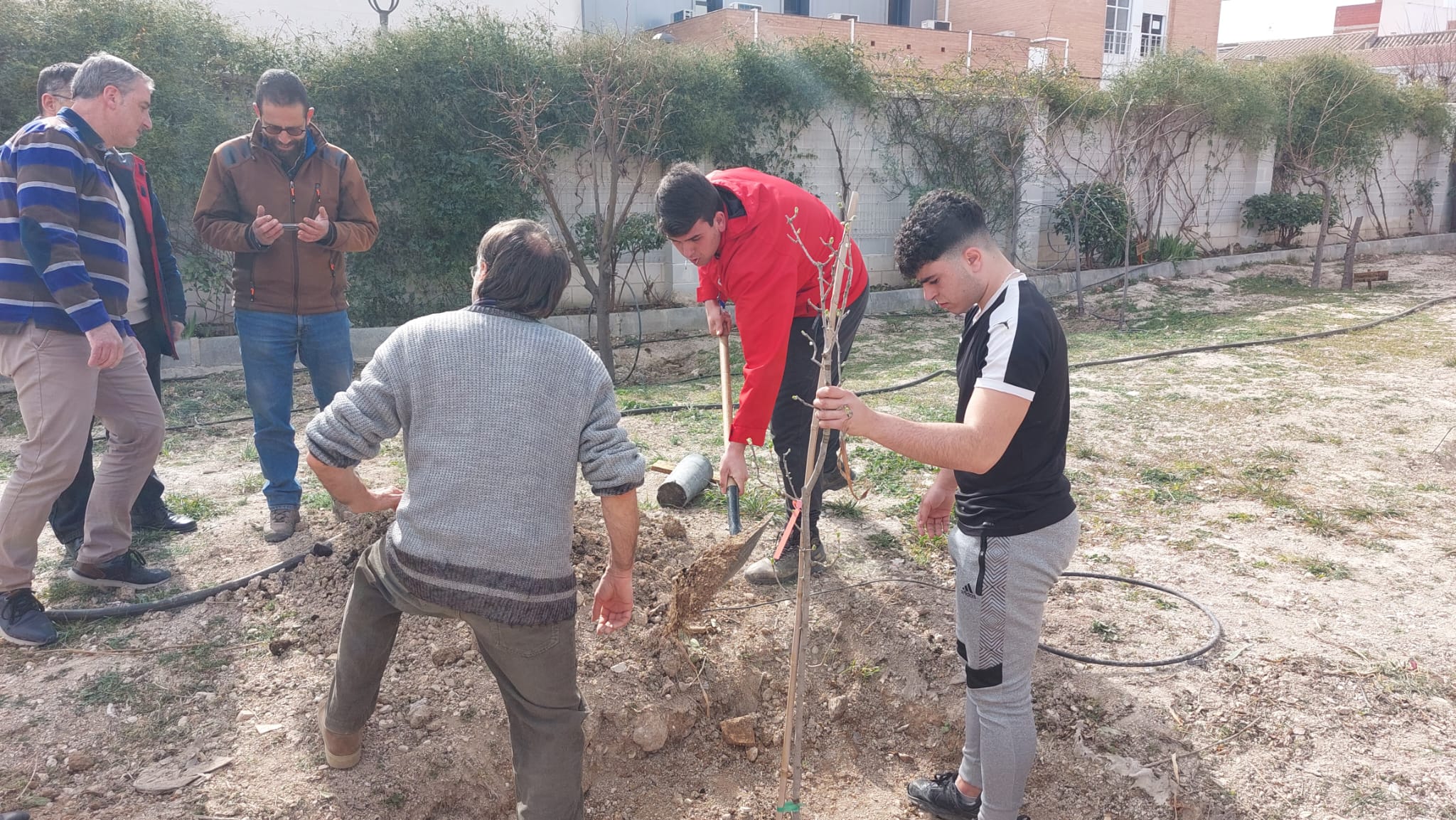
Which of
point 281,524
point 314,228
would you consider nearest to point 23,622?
point 281,524

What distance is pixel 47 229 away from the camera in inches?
122

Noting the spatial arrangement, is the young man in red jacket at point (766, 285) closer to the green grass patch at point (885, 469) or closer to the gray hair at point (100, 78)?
the green grass patch at point (885, 469)

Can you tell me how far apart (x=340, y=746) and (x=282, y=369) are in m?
1.98

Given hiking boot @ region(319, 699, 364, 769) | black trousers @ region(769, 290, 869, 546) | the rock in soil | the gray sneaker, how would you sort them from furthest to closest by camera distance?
the gray sneaker → black trousers @ region(769, 290, 869, 546) → the rock in soil → hiking boot @ region(319, 699, 364, 769)

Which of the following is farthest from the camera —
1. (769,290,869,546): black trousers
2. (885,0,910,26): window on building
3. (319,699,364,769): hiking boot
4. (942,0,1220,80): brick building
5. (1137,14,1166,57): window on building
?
(1137,14,1166,57): window on building

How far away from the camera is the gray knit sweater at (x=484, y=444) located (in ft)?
6.56

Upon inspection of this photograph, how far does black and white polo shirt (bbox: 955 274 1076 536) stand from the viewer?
80.0 inches

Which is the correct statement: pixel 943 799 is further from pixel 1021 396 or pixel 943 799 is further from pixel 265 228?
pixel 265 228

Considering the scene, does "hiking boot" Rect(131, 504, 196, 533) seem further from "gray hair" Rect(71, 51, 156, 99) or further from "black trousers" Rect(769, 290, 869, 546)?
"black trousers" Rect(769, 290, 869, 546)

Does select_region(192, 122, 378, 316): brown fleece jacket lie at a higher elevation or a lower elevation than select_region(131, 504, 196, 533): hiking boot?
higher

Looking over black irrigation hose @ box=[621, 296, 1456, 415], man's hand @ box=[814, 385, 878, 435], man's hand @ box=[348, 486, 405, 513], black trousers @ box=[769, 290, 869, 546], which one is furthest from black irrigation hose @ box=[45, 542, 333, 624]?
black irrigation hose @ box=[621, 296, 1456, 415]

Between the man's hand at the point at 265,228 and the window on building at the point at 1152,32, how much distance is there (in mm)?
26850

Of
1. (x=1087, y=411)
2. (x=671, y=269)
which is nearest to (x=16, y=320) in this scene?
(x=1087, y=411)

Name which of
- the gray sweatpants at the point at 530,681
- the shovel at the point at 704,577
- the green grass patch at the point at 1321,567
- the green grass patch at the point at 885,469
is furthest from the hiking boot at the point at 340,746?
the green grass patch at the point at 1321,567
